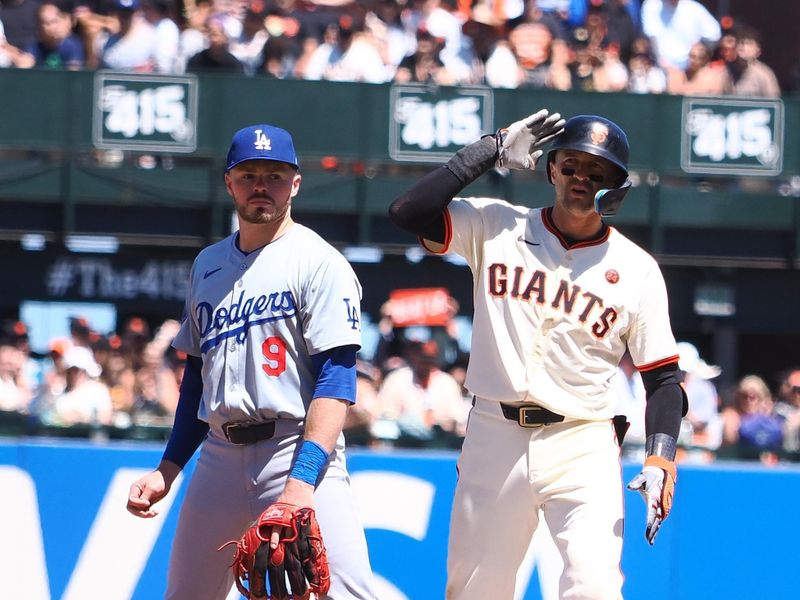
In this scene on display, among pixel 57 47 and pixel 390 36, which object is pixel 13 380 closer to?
pixel 57 47

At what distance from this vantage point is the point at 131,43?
40.0ft

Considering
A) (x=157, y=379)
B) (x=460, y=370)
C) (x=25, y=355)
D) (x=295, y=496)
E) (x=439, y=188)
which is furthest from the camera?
(x=460, y=370)

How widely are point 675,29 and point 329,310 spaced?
9.79m

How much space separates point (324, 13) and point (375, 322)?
2.71 m

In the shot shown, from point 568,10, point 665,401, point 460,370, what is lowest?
point 460,370

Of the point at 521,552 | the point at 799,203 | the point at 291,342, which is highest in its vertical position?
the point at 799,203

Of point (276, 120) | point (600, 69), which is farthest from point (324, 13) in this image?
point (600, 69)

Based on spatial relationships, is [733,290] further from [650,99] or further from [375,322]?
[375,322]

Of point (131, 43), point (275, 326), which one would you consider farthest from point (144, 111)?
point (275, 326)

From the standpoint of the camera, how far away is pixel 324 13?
490 inches

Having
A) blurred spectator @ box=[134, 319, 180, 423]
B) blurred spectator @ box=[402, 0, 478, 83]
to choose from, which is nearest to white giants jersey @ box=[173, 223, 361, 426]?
blurred spectator @ box=[134, 319, 180, 423]

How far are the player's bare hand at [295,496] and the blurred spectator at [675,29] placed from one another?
9.84 meters

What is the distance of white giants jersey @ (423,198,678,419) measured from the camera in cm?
459

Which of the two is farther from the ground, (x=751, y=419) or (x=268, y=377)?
(x=268, y=377)
